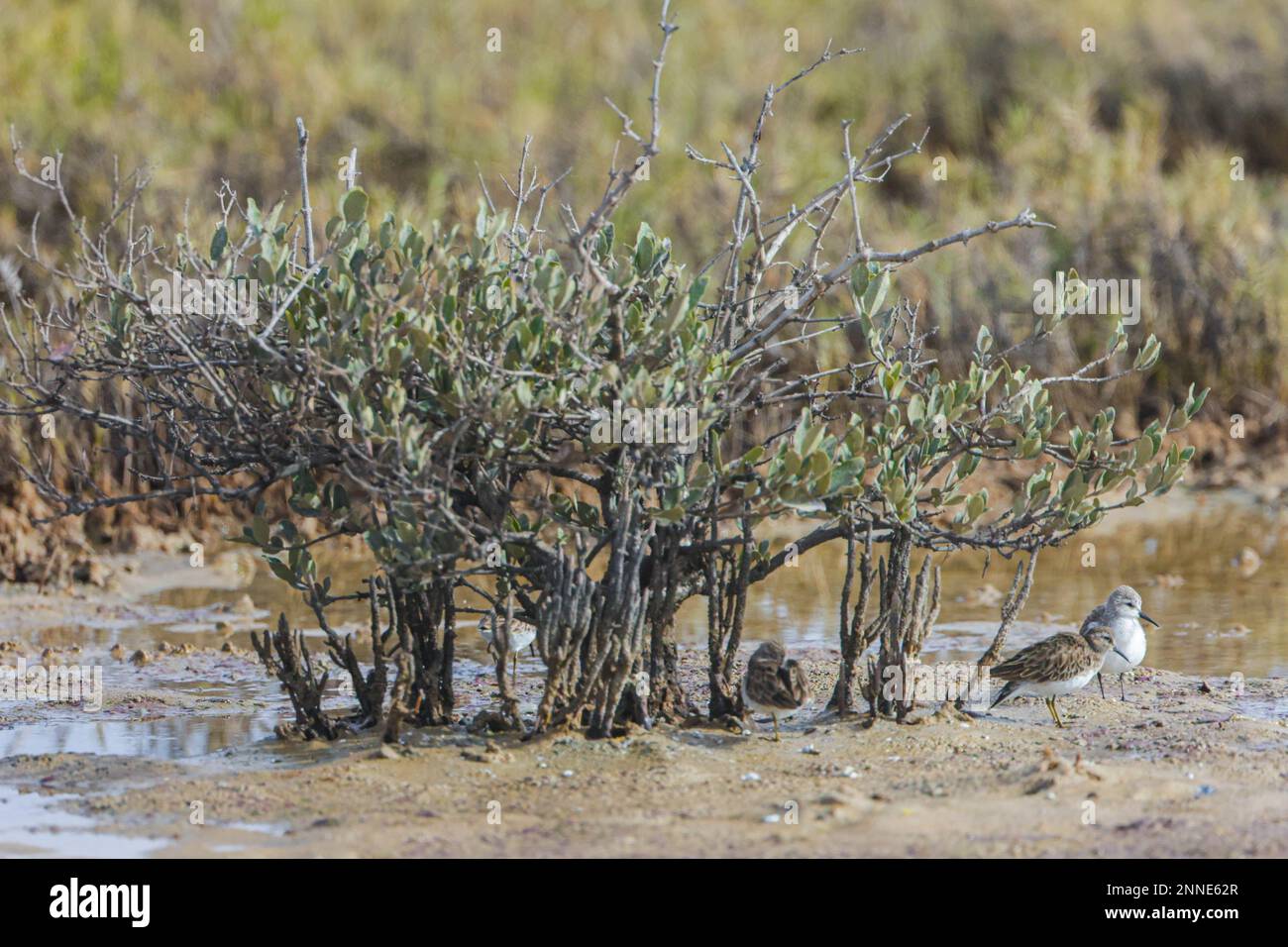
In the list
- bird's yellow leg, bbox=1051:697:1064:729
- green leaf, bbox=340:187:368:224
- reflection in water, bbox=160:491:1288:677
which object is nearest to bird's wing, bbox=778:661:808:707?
bird's yellow leg, bbox=1051:697:1064:729

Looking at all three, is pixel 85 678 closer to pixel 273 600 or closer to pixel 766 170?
pixel 273 600

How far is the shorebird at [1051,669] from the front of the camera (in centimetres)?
616

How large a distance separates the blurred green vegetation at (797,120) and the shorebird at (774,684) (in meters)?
5.52

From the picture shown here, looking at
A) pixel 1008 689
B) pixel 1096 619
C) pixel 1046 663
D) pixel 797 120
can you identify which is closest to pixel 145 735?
pixel 1008 689

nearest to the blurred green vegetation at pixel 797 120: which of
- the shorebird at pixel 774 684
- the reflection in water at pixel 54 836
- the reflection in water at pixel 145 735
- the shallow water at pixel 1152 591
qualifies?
the shallow water at pixel 1152 591

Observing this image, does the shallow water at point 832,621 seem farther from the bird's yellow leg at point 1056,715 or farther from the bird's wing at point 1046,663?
the bird's yellow leg at point 1056,715

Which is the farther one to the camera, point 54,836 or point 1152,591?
point 1152,591

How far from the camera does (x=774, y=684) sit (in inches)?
231

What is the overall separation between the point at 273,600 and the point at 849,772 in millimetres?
4352

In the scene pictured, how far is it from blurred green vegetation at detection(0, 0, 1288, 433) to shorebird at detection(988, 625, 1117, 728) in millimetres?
5202

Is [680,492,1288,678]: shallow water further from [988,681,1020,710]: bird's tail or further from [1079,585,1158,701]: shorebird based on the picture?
[988,681,1020,710]: bird's tail

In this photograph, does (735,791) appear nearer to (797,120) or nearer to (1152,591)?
(1152,591)

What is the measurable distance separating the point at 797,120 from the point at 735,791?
1204cm

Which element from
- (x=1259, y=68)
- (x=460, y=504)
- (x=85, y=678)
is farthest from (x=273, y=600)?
(x=1259, y=68)
